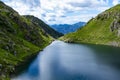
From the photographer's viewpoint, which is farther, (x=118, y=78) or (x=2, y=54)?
(x=2, y=54)

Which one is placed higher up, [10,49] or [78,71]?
[10,49]

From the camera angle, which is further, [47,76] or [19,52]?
[19,52]

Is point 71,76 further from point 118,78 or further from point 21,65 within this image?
point 21,65

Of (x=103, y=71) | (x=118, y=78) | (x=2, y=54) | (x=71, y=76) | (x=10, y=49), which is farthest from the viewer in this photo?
(x=10, y=49)

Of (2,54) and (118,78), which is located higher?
(2,54)

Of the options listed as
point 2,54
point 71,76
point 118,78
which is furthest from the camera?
point 2,54

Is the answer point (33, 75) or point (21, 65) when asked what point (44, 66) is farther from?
point (33, 75)

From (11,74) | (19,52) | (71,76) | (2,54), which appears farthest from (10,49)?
(71,76)

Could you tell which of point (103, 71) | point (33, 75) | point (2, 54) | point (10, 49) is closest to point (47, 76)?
point (33, 75)

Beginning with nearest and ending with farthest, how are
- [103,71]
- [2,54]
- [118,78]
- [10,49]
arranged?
[118,78], [103,71], [2,54], [10,49]
